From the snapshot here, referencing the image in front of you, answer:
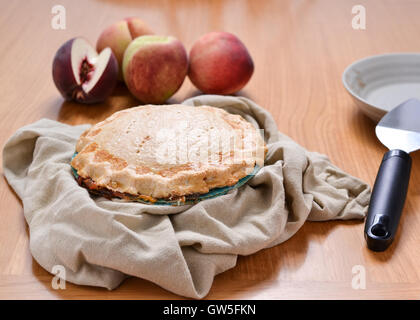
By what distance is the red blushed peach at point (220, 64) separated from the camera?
0.98 m

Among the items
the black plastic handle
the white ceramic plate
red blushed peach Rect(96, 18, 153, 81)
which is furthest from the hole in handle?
red blushed peach Rect(96, 18, 153, 81)

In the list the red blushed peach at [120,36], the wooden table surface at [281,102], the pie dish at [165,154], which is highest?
the red blushed peach at [120,36]

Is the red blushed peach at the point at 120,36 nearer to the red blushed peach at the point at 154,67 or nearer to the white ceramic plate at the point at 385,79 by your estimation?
the red blushed peach at the point at 154,67

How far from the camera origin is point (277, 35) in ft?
4.24

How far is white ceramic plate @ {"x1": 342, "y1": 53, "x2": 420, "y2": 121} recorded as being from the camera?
3.22ft

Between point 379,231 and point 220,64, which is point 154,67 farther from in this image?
point 379,231

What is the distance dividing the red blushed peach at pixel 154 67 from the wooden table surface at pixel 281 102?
0.06 metres

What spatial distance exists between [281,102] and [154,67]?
0.82 feet

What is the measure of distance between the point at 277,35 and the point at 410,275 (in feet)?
2.66

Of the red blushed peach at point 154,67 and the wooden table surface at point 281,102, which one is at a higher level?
the red blushed peach at point 154,67

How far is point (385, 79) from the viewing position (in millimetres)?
1027

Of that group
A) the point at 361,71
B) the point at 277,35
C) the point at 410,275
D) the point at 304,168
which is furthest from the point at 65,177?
the point at 277,35

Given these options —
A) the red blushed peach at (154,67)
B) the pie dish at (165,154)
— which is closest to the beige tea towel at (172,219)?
the pie dish at (165,154)

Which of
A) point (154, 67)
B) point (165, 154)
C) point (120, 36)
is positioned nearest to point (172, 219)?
point (165, 154)
